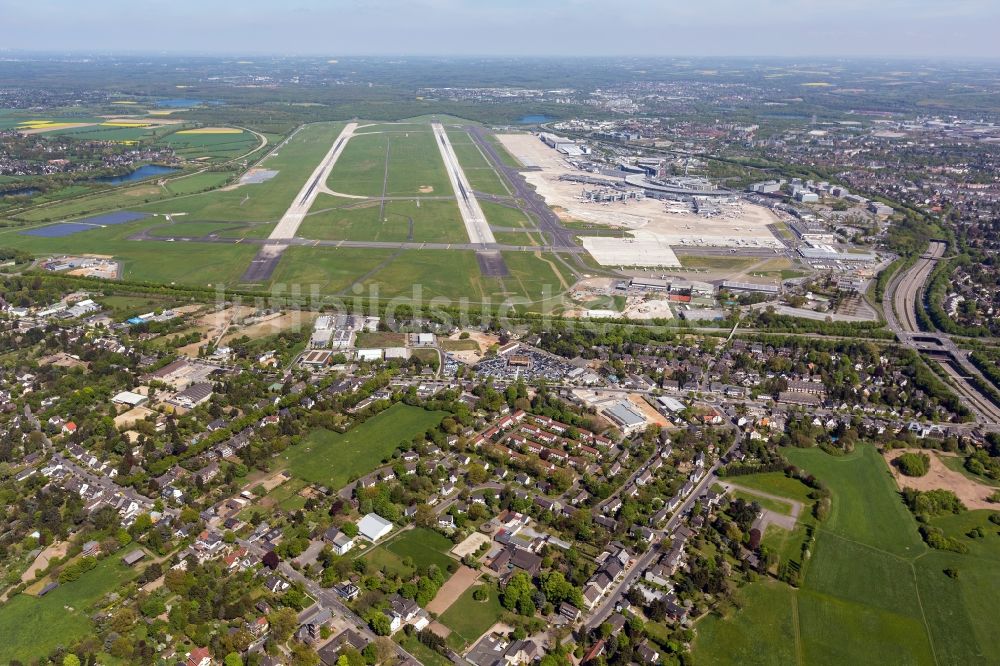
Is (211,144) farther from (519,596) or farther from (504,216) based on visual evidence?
(519,596)

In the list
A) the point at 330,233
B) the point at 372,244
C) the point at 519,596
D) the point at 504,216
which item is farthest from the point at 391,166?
the point at 519,596

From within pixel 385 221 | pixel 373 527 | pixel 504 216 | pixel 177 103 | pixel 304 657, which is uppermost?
pixel 177 103

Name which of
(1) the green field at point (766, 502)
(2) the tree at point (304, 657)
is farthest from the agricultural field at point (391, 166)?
(2) the tree at point (304, 657)

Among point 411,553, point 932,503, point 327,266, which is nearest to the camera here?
point 411,553

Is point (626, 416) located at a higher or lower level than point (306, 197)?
lower

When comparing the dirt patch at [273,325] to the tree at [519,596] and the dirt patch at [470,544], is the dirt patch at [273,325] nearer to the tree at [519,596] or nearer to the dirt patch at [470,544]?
the dirt patch at [470,544]

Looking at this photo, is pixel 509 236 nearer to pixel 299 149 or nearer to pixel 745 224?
pixel 745 224
